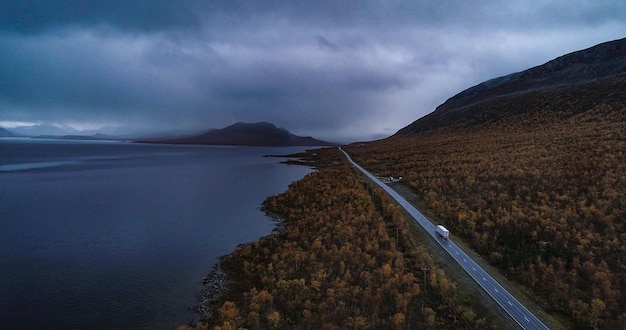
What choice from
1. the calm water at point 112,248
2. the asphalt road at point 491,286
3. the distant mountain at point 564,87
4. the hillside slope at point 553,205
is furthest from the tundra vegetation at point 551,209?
the distant mountain at point 564,87

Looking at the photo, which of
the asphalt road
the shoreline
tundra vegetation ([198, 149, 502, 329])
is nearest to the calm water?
the shoreline

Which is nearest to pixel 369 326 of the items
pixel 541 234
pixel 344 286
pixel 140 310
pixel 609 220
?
pixel 344 286

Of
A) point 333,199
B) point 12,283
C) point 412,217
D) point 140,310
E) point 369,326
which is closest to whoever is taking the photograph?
point 369,326

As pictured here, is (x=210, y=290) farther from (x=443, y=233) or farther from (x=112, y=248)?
(x=443, y=233)

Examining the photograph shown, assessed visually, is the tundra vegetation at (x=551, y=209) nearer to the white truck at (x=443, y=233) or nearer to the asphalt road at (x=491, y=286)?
the asphalt road at (x=491, y=286)

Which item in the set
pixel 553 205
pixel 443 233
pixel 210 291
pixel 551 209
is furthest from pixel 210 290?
pixel 553 205

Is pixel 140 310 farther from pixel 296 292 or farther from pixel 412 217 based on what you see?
pixel 412 217
